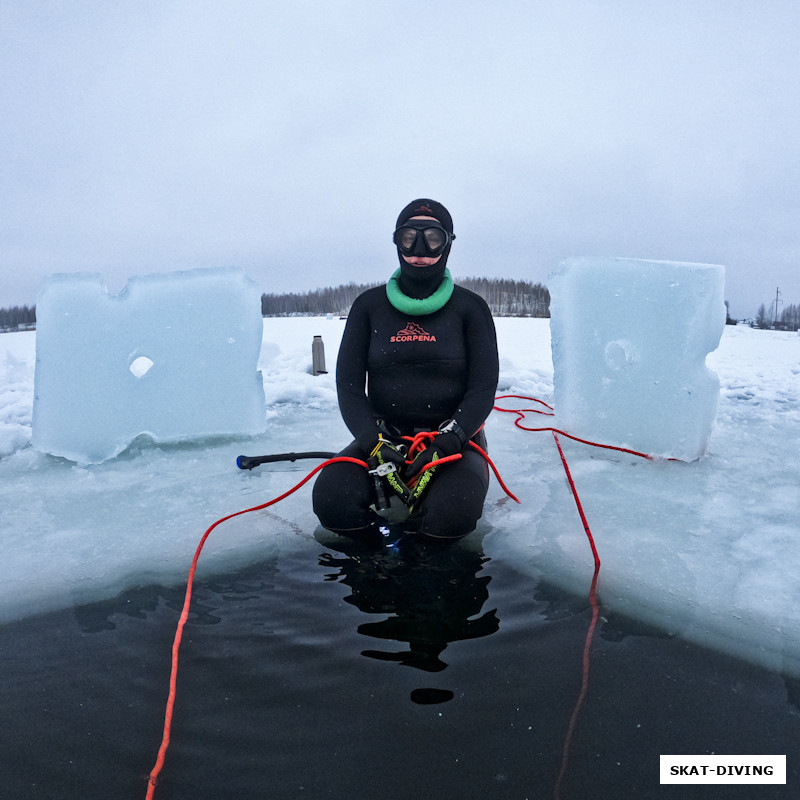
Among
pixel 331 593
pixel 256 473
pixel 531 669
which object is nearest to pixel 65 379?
pixel 256 473

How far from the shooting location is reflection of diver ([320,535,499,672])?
1.81 metres

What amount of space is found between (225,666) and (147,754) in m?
0.35

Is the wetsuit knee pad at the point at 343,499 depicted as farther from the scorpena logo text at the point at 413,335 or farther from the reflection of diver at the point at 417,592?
the scorpena logo text at the point at 413,335

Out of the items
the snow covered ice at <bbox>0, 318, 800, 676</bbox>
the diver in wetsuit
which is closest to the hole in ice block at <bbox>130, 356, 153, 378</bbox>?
the snow covered ice at <bbox>0, 318, 800, 676</bbox>

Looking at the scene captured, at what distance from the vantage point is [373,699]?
5.04ft

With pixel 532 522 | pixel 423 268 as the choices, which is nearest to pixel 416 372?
pixel 423 268

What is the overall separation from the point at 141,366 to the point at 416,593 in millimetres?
3146

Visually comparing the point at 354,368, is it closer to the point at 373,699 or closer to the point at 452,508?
the point at 452,508

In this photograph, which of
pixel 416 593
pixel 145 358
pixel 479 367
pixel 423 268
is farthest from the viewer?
pixel 145 358

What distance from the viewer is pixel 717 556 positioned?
2.39 meters

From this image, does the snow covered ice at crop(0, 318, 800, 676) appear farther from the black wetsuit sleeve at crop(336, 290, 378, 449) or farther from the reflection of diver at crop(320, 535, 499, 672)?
the black wetsuit sleeve at crop(336, 290, 378, 449)

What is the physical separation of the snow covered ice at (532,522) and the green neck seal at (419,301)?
3.48 ft

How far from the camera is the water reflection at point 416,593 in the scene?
A: 5.81 feet

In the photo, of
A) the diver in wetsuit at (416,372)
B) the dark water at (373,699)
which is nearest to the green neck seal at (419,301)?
the diver in wetsuit at (416,372)
